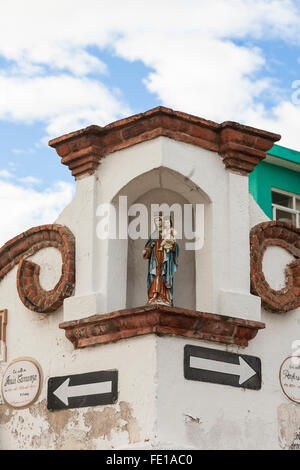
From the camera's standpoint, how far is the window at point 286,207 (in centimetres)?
1606

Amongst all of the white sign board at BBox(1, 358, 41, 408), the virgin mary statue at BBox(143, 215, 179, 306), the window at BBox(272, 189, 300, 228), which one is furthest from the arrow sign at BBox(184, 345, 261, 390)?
the window at BBox(272, 189, 300, 228)

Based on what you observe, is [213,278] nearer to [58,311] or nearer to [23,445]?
[58,311]

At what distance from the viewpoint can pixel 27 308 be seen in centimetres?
1257

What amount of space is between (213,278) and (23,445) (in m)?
3.13

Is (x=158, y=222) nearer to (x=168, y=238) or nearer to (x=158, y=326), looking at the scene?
(x=168, y=238)

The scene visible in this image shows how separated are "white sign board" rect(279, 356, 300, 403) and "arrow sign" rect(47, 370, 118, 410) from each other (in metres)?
2.21

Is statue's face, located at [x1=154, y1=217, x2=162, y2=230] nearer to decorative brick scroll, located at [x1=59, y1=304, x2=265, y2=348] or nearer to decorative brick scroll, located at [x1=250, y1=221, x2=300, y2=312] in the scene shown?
decorative brick scroll, located at [x1=250, y1=221, x2=300, y2=312]

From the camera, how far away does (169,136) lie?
1186 centimetres

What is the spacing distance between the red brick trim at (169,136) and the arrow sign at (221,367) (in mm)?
2437

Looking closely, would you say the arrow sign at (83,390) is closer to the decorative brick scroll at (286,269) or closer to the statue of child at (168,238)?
the statue of child at (168,238)

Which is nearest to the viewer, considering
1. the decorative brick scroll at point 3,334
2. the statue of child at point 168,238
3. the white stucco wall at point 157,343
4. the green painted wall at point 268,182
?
the white stucco wall at point 157,343

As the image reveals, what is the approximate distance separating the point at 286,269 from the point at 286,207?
3786mm

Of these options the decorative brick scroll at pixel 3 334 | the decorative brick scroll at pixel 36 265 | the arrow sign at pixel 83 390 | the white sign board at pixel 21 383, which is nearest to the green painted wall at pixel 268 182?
the decorative brick scroll at pixel 36 265

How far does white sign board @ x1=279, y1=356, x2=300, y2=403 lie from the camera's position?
12031 millimetres
